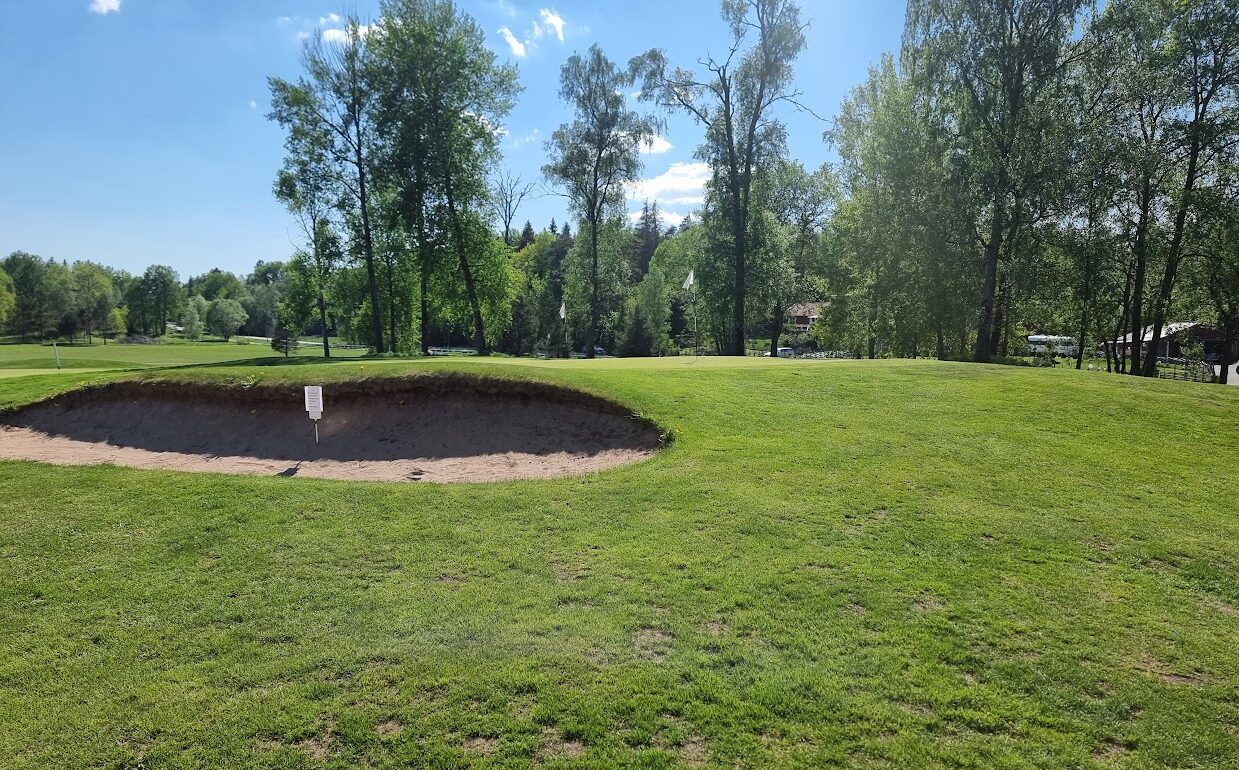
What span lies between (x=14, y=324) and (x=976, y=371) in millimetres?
110416

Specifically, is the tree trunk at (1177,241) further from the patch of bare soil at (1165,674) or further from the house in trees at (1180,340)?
the patch of bare soil at (1165,674)

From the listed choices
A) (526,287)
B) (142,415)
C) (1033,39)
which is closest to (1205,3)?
(1033,39)

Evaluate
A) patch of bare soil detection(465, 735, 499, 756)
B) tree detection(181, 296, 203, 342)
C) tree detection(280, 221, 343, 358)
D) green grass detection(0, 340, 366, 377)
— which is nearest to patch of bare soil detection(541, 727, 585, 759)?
patch of bare soil detection(465, 735, 499, 756)

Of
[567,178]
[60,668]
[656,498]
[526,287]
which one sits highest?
[567,178]

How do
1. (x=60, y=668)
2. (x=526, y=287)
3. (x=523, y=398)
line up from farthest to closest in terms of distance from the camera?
(x=526, y=287) < (x=523, y=398) < (x=60, y=668)

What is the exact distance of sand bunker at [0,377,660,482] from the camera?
35.4 ft

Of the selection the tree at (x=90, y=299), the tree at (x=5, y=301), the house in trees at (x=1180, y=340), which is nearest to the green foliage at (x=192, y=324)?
the tree at (x=90, y=299)

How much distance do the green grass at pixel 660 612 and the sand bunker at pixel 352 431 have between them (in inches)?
64.3

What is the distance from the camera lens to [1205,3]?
74.8ft

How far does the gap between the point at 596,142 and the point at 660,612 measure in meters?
38.3

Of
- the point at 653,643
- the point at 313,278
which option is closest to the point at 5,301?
the point at 313,278

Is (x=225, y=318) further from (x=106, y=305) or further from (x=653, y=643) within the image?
(x=653, y=643)

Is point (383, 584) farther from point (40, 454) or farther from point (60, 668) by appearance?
point (40, 454)

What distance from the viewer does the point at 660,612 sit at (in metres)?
5.09
